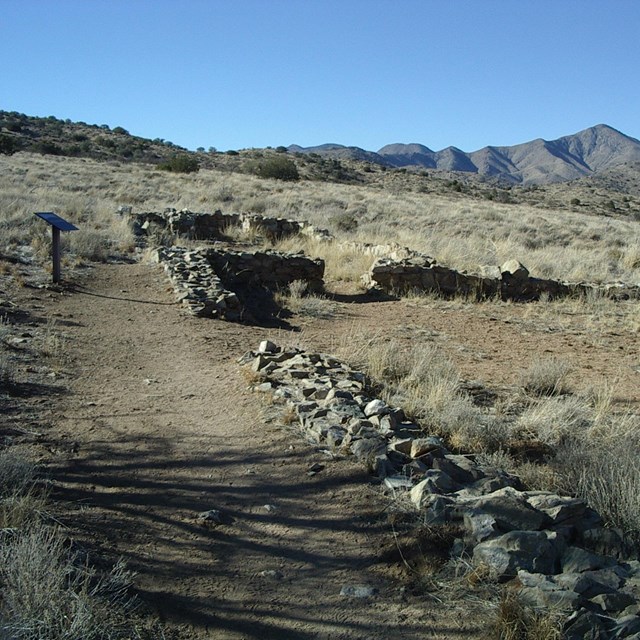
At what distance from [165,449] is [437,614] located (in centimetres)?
255

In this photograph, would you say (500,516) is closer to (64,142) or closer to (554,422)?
(554,422)

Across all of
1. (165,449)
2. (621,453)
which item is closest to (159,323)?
(165,449)

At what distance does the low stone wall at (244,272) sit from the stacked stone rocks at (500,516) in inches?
231

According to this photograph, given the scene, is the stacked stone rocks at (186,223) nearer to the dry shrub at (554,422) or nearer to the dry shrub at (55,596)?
the dry shrub at (554,422)

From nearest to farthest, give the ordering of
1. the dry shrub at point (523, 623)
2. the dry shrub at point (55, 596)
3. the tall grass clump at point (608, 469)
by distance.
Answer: the dry shrub at point (55, 596)
the dry shrub at point (523, 623)
the tall grass clump at point (608, 469)

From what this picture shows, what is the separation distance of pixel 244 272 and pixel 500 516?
9741 mm

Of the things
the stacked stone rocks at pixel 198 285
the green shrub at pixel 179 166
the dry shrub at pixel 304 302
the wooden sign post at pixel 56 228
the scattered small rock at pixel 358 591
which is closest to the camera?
the scattered small rock at pixel 358 591

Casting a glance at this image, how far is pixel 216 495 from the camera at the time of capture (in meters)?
4.37

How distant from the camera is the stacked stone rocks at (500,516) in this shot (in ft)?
10.1

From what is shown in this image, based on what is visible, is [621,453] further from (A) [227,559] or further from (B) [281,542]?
(A) [227,559]

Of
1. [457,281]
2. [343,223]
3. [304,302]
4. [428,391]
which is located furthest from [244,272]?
[343,223]

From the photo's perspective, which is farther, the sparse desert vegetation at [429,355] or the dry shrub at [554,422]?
the dry shrub at [554,422]

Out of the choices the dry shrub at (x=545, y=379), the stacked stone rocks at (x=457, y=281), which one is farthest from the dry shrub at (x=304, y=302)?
the dry shrub at (x=545, y=379)

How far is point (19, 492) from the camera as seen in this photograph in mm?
Answer: 3875
